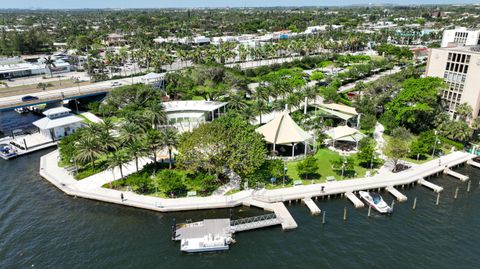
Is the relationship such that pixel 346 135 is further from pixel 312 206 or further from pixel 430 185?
pixel 312 206

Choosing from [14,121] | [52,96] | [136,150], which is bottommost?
[14,121]

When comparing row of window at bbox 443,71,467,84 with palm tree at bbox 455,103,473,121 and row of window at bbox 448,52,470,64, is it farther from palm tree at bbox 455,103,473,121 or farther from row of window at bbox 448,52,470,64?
palm tree at bbox 455,103,473,121

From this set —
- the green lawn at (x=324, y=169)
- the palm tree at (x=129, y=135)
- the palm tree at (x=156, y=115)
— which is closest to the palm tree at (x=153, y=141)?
the palm tree at (x=129, y=135)

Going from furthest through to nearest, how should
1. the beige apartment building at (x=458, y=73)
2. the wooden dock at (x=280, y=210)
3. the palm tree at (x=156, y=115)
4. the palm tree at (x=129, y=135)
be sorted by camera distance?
the beige apartment building at (x=458, y=73) → the palm tree at (x=156, y=115) → the palm tree at (x=129, y=135) → the wooden dock at (x=280, y=210)

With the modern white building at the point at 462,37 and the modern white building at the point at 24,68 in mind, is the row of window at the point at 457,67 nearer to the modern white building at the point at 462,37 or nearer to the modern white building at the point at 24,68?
the modern white building at the point at 462,37

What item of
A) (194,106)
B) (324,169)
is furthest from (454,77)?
(194,106)
